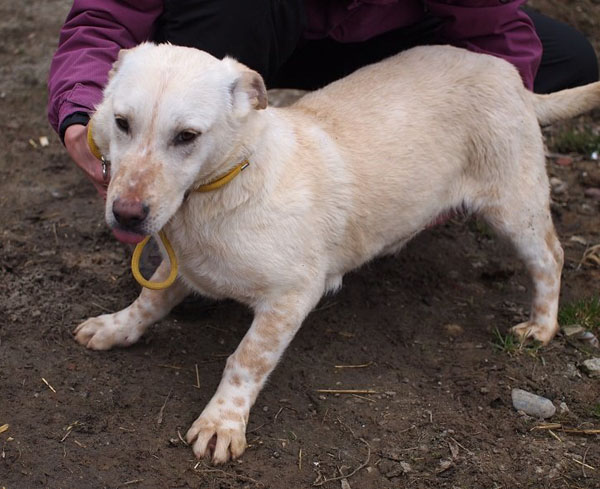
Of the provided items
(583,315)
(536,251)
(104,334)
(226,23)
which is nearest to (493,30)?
(536,251)

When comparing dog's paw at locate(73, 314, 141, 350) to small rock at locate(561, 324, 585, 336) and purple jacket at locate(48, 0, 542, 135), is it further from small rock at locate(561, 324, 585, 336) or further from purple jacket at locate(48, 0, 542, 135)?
small rock at locate(561, 324, 585, 336)

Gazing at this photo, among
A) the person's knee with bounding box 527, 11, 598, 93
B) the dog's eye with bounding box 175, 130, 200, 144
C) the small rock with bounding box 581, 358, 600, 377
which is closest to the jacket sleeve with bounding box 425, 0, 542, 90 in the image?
the person's knee with bounding box 527, 11, 598, 93

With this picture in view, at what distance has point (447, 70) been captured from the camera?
3359 millimetres

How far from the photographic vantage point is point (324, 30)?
3.72 meters

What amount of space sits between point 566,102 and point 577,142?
1.54 metres

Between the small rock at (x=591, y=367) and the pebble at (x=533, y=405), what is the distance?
1.02 ft

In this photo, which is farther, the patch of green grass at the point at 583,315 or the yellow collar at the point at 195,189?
the patch of green grass at the point at 583,315

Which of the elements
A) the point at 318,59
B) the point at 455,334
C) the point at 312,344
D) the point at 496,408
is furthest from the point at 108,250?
the point at 496,408

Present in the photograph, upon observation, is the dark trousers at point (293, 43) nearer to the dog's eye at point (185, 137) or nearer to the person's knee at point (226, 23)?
the person's knee at point (226, 23)

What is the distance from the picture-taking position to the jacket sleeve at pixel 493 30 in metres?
3.63

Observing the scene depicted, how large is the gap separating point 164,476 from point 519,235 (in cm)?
181

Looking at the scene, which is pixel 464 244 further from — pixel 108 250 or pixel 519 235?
pixel 108 250

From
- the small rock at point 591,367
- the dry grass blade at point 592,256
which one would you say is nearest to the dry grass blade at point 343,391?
the small rock at point 591,367

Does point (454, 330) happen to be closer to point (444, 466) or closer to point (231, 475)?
point (444, 466)
